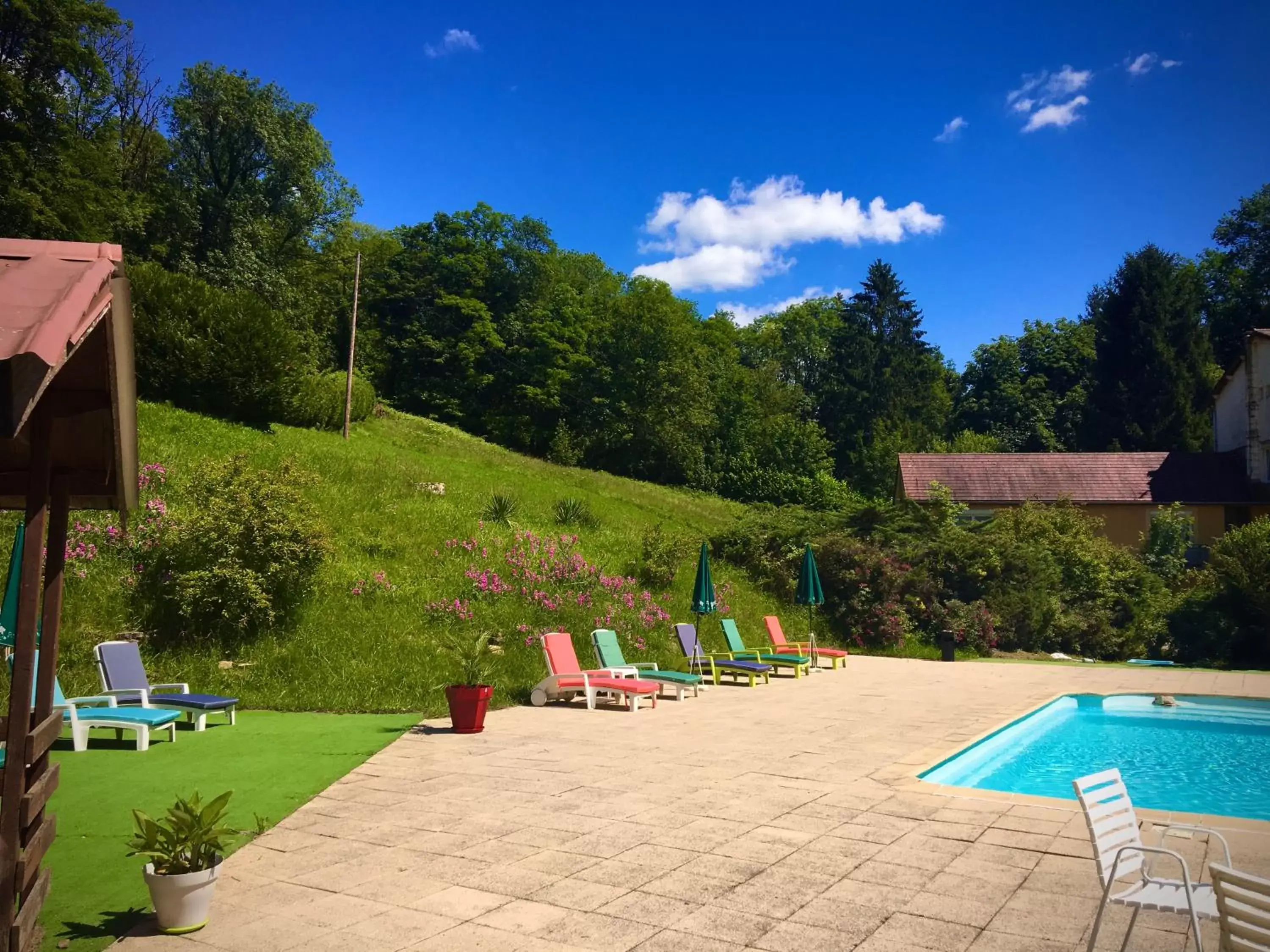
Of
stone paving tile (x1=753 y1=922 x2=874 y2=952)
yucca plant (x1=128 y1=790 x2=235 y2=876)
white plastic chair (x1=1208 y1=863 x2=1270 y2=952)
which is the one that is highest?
yucca plant (x1=128 y1=790 x2=235 y2=876)

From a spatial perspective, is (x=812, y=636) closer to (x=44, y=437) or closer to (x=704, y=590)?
(x=704, y=590)

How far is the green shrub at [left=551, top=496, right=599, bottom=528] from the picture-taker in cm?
2092

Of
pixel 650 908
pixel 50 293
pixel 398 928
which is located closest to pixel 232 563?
pixel 398 928

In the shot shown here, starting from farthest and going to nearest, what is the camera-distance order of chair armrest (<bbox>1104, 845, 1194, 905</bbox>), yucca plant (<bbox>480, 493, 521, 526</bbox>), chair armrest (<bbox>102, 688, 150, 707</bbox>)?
yucca plant (<bbox>480, 493, 521, 526</bbox>) → chair armrest (<bbox>102, 688, 150, 707</bbox>) → chair armrest (<bbox>1104, 845, 1194, 905</bbox>)

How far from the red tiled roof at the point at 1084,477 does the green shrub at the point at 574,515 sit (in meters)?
12.1

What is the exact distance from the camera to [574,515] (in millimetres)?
21172

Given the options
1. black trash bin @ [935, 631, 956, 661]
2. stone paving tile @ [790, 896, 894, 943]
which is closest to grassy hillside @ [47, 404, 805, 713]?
black trash bin @ [935, 631, 956, 661]

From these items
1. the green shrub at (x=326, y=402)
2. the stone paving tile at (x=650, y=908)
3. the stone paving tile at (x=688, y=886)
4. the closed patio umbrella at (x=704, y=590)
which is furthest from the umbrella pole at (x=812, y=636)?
the green shrub at (x=326, y=402)

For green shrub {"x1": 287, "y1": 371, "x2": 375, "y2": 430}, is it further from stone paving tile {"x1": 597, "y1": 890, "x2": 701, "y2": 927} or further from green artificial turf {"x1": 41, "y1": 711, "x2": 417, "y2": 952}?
stone paving tile {"x1": 597, "y1": 890, "x2": 701, "y2": 927}

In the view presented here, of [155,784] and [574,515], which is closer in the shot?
A: [155,784]

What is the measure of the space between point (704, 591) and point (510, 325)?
122 feet

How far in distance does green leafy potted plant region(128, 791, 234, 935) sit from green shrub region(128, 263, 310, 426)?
18815mm

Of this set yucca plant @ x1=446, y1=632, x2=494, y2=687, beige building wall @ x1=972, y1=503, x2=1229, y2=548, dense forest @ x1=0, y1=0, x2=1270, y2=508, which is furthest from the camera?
beige building wall @ x1=972, y1=503, x2=1229, y2=548

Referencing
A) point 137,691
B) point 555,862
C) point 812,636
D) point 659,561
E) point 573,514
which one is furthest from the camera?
point 573,514
